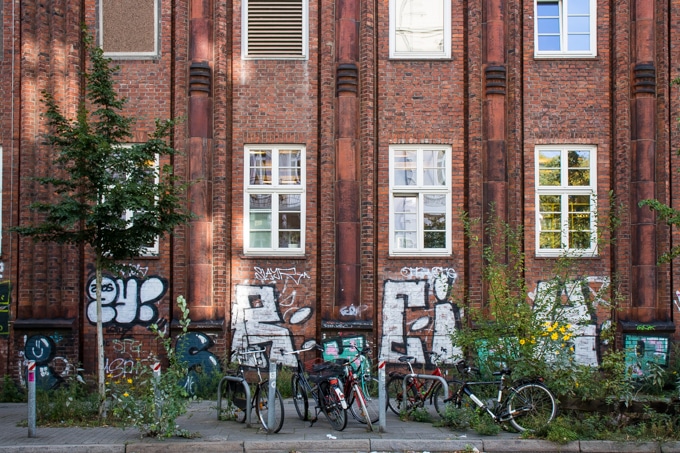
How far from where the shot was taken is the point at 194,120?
1468 centimetres

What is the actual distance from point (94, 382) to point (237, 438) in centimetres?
539

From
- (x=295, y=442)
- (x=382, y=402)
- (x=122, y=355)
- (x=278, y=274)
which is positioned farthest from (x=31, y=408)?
(x=278, y=274)

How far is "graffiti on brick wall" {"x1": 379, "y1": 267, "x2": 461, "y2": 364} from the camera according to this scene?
14516 mm

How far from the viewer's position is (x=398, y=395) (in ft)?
38.2

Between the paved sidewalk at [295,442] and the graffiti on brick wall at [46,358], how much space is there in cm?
353

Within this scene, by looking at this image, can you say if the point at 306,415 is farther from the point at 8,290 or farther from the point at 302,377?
the point at 8,290

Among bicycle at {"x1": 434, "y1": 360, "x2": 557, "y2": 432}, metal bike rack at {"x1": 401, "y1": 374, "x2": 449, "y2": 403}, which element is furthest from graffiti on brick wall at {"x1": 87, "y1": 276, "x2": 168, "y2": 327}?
bicycle at {"x1": 434, "y1": 360, "x2": 557, "y2": 432}

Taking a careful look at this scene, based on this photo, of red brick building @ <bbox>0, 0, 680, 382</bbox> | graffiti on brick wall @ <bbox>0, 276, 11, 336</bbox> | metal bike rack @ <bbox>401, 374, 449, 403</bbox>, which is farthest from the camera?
red brick building @ <bbox>0, 0, 680, 382</bbox>

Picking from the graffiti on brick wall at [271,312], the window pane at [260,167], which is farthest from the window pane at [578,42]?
the graffiti on brick wall at [271,312]

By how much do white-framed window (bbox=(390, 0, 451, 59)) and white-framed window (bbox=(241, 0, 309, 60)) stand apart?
76.3 inches

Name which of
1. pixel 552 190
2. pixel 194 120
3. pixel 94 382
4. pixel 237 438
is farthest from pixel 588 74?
pixel 94 382

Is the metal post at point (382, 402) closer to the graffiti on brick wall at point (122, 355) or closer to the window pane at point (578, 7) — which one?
the graffiti on brick wall at point (122, 355)

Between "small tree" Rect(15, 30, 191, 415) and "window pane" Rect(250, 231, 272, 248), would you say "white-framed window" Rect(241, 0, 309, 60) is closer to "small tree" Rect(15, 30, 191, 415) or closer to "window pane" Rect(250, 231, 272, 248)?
"window pane" Rect(250, 231, 272, 248)

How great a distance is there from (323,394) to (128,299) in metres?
5.65
